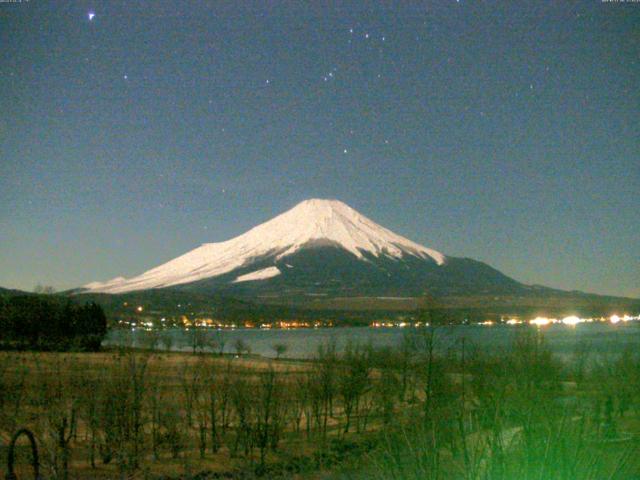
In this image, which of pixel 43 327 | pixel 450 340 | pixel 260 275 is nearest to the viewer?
pixel 450 340

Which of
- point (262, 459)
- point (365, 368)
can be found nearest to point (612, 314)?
point (365, 368)

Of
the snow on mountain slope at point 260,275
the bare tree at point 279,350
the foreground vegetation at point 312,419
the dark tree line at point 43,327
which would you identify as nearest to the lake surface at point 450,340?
the bare tree at point 279,350

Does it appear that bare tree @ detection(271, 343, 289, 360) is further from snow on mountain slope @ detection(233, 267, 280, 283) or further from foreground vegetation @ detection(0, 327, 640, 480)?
snow on mountain slope @ detection(233, 267, 280, 283)

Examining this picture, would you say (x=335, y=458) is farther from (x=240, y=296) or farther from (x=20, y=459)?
(x=240, y=296)

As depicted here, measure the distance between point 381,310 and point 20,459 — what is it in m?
139

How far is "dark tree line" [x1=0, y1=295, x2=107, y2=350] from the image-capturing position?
49.6 metres

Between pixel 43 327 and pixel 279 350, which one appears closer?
pixel 43 327

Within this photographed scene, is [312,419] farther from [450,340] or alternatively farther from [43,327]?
[43,327]

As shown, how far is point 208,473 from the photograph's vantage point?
51.5ft

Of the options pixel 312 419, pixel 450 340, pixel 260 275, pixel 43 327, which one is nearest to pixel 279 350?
pixel 43 327

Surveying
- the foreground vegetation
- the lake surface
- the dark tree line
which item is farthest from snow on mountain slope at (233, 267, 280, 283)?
the foreground vegetation

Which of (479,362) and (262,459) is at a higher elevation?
(479,362)

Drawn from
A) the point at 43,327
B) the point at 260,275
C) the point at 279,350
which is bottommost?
the point at 279,350

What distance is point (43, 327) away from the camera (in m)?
52.5
